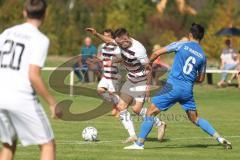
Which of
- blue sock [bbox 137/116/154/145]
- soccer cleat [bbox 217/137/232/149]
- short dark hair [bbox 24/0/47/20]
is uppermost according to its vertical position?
short dark hair [bbox 24/0/47/20]

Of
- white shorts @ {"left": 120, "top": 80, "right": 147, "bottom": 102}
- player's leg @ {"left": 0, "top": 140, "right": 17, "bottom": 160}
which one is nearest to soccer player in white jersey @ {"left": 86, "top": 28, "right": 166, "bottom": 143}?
white shorts @ {"left": 120, "top": 80, "right": 147, "bottom": 102}

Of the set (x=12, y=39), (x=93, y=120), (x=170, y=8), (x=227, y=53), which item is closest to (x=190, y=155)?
(x=12, y=39)

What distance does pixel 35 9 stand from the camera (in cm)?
899

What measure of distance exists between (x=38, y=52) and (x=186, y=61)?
554 cm

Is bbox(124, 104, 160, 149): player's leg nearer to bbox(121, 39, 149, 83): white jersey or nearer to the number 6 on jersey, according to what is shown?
the number 6 on jersey

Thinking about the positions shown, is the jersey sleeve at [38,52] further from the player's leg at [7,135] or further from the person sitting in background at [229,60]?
the person sitting in background at [229,60]

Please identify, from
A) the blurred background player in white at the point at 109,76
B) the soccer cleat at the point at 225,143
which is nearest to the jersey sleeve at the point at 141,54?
the soccer cleat at the point at 225,143

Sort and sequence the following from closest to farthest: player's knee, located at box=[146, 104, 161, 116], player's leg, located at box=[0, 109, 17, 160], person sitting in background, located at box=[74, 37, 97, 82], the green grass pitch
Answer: player's leg, located at box=[0, 109, 17, 160]
the green grass pitch
player's knee, located at box=[146, 104, 161, 116]
person sitting in background, located at box=[74, 37, 97, 82]

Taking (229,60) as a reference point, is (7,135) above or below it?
above

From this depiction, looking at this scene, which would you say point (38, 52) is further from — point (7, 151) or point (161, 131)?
point (161, 131)

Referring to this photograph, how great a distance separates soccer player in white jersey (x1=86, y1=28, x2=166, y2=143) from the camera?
616 inches

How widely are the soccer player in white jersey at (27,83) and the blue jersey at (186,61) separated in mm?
5311

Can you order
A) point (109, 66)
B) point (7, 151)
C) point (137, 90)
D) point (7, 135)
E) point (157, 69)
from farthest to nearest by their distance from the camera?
point (157, 69) < point (109, 66) < point (137, 90) < point (7, 151) < point (7, 135)

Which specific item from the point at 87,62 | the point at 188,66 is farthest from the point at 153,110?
the point at 87,62
